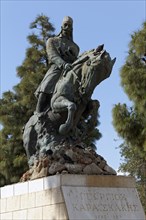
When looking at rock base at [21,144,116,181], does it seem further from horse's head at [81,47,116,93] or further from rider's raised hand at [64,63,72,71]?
rider's raised hand at [64,63,72,71]

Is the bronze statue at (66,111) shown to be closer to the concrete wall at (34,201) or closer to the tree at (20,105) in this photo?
the concrete wall at (34,201)

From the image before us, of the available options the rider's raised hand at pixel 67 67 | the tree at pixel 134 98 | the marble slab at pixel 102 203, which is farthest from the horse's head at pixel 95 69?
the tree at pixel 134 98

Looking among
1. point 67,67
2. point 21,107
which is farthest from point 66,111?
point 21,107

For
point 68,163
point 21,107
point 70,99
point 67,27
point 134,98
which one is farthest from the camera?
point 21,107

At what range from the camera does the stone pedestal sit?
821 centimetres

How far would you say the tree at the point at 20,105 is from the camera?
19594 mm

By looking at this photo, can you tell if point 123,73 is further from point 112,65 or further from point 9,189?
point 9,189

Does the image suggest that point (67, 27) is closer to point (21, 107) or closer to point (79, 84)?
point (79, 84)

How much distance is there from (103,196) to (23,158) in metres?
10.7

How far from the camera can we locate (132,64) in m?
17.6

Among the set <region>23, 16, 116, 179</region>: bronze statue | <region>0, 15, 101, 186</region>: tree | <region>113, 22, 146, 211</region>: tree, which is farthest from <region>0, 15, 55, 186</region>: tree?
<region>23, 16, 116, 179</region>: bronze statue

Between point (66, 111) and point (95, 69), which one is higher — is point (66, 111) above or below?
below

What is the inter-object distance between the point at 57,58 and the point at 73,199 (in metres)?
3.49

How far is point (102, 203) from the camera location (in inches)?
339
